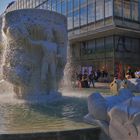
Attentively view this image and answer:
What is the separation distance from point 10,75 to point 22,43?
1.01 meters

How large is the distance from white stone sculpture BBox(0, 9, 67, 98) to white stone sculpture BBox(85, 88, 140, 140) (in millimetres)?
4722

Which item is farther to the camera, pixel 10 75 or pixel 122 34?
pixel 122 34

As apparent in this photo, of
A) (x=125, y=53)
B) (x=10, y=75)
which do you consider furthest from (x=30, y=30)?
(x=125, y=53)

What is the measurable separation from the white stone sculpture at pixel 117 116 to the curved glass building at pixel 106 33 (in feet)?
82.4

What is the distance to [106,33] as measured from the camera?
33281mm

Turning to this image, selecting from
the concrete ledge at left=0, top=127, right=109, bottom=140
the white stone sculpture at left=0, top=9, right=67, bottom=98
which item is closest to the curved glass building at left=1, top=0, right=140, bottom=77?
the white stone sculpture at left=0, top=9, right=67, bottom=98

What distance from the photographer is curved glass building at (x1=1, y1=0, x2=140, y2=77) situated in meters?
32.6

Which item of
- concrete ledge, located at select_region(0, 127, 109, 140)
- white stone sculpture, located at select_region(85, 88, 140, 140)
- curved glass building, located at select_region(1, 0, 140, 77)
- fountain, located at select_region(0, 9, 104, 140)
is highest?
curved glass building, located at select_region(1, 0, 140, 77)

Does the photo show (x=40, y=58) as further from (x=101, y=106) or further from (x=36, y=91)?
(x=101, y=106)

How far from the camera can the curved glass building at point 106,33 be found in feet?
107

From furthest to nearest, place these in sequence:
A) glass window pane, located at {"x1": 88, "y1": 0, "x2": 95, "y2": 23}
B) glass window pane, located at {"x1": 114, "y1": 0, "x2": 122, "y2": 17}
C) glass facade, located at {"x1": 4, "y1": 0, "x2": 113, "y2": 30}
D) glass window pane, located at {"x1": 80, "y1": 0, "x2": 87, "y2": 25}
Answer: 1. glass window pane, located at {"x1": 80, "y1": 0, "x2": 87, "y2": 25}
2. glass window pane, located at {"x1": 88, "y1": 0, "x2": 95, "y2": 23}
3. glass facade, located at {"x1": 4, "y1": 0, "x2": 113, "y2": 30}
4. glass window pane, located at {"x1": 114, "y1": 0, "x2": 122, "y2": 17}

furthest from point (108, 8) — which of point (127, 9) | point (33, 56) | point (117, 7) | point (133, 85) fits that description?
point (33, 56)

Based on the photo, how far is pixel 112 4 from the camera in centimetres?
3200

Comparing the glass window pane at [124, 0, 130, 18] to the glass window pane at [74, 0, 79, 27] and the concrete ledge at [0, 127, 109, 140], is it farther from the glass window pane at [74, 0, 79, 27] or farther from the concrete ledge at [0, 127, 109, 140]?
the concrete ledge at [0, 127, 109, 140]
